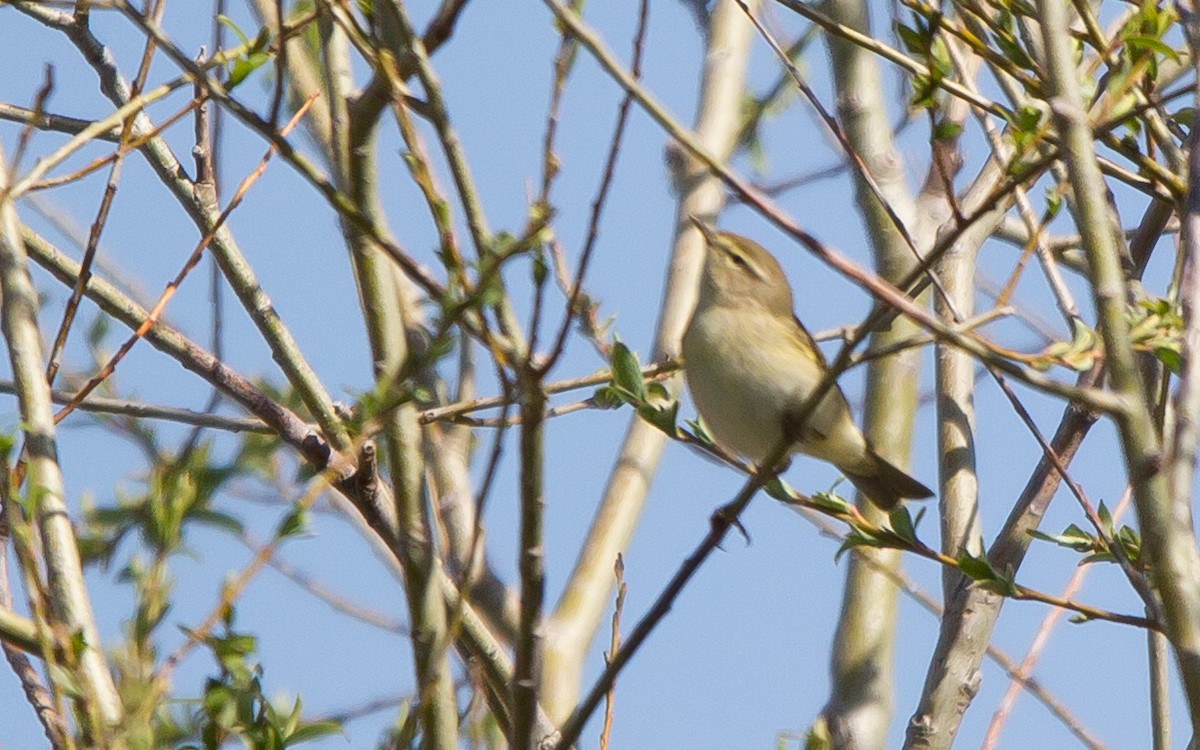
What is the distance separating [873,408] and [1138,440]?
2096mm

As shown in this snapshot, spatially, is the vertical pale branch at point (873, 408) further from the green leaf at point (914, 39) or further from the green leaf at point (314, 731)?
the green leaf at point (314, 731)

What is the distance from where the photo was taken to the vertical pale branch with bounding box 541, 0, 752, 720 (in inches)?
150

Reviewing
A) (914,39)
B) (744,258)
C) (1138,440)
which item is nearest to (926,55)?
(914,39)

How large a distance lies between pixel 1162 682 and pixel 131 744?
1784mm

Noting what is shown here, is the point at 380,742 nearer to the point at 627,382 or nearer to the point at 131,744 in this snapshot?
the point at 131,744

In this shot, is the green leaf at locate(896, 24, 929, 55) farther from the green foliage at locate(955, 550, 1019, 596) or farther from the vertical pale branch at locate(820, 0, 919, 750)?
the green foliage at locate(955, 550, 1019, 596)

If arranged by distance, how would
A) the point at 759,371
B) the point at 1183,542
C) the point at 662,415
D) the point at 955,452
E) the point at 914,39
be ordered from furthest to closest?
the point at 759,371 → the point at 955,452 → the point at 662,415 → the point at 914,39 → the point at 1183,542

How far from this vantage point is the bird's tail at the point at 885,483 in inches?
141

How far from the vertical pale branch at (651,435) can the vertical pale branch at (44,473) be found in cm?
163

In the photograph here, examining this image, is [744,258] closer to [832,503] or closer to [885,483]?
[885,483]

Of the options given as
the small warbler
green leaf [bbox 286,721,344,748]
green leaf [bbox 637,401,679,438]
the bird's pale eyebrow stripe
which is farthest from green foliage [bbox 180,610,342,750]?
the bird's pale eyebrow stripe

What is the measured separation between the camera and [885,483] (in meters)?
→ 3.63

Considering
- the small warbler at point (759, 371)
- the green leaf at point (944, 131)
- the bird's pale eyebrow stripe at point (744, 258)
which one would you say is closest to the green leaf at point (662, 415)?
the green leaf at point (944, 131)

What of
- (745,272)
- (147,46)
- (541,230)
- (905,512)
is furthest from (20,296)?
(745,272)
